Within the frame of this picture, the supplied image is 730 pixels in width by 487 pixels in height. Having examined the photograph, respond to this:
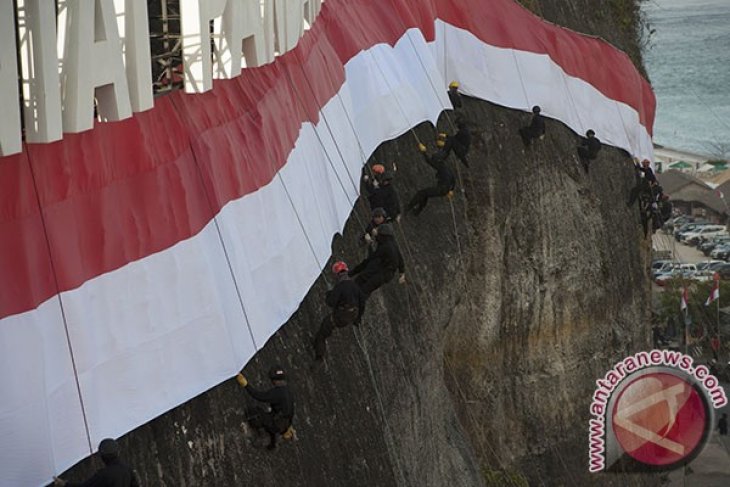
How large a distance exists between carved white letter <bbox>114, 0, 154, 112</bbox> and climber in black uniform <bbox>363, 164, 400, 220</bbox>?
6821 millimetres

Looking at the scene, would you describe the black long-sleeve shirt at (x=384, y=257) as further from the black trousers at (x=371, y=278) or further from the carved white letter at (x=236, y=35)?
the carved white letter at (x=236, y=35)

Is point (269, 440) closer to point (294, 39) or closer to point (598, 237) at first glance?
point (294, 39)

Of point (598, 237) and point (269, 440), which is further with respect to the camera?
point (598, 237)

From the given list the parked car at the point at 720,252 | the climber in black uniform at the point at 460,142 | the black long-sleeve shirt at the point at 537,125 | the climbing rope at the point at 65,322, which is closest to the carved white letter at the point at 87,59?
the climbing rope at the point at 65,322

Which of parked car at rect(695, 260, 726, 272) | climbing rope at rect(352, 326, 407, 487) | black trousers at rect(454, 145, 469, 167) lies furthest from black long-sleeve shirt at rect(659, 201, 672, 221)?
parked car at rect(695, 260, 726, 272)

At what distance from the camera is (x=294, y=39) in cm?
1714

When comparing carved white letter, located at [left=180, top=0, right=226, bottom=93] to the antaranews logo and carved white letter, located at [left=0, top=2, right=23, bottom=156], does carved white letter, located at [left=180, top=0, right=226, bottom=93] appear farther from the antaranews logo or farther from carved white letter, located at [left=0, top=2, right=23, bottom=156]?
the antaranews logo

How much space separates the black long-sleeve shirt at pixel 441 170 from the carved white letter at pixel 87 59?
9848 mm

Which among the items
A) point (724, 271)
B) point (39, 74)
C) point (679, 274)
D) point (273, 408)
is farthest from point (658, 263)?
point (39, 74)

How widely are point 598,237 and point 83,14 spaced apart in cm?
2010

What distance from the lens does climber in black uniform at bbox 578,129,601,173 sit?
1107 inches

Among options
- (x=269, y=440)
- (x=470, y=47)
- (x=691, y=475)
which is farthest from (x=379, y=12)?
(x=691, y=475)

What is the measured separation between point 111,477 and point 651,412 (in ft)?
60.7

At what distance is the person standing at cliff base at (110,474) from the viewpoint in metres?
9.48
